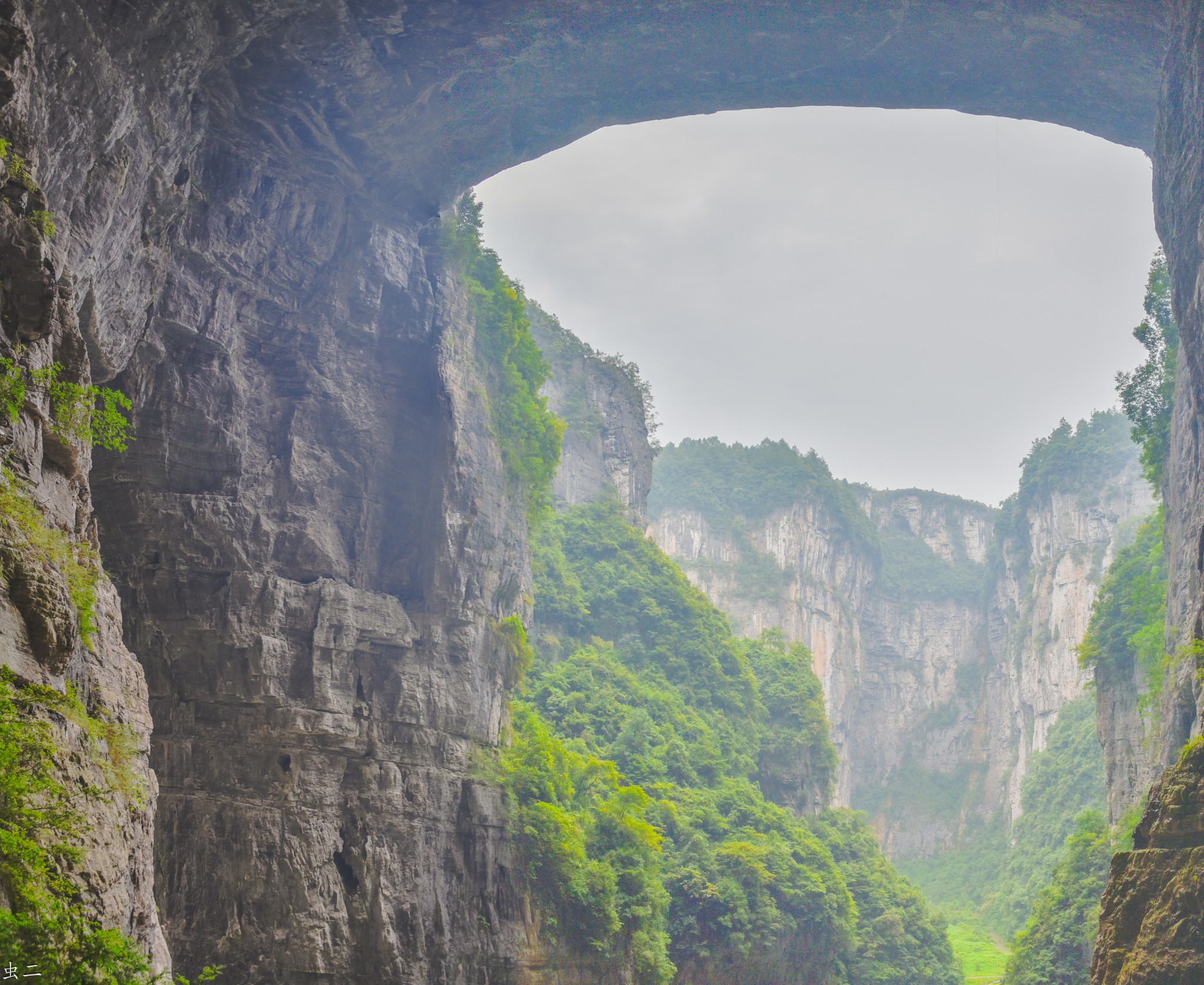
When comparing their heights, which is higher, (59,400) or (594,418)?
(594,418)

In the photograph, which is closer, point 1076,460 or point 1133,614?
point 1133,614

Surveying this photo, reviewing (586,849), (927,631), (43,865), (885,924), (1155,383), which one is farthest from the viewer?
(927,631)

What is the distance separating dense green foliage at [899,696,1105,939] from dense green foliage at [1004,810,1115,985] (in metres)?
20.7

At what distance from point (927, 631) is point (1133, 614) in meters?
63.5

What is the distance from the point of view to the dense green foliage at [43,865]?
653 centimetres

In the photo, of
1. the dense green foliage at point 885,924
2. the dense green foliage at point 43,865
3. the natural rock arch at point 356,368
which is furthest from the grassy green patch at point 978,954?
the dense green foliage at point 43,865

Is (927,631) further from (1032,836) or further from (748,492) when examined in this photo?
(1032,836)

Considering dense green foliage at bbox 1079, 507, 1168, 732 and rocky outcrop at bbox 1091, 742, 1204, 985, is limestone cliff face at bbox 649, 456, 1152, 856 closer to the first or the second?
dense green foliage at bbox 1079, 507, 1168, 732

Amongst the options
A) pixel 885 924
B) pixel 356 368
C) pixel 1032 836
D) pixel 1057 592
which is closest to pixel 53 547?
pixel 356 368

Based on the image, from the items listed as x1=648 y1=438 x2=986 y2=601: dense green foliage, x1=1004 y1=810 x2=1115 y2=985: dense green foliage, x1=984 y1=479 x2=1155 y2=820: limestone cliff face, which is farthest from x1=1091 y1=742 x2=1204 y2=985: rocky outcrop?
x1=648 y1=438 x2=986 y2=601: dense green foliage

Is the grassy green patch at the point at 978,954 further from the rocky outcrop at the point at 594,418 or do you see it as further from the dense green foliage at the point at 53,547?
the dense green foliage at the point at 53,547

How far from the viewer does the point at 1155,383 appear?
20.3 m

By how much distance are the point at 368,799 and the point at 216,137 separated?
11182 millimetres

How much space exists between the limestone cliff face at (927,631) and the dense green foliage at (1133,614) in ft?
126
